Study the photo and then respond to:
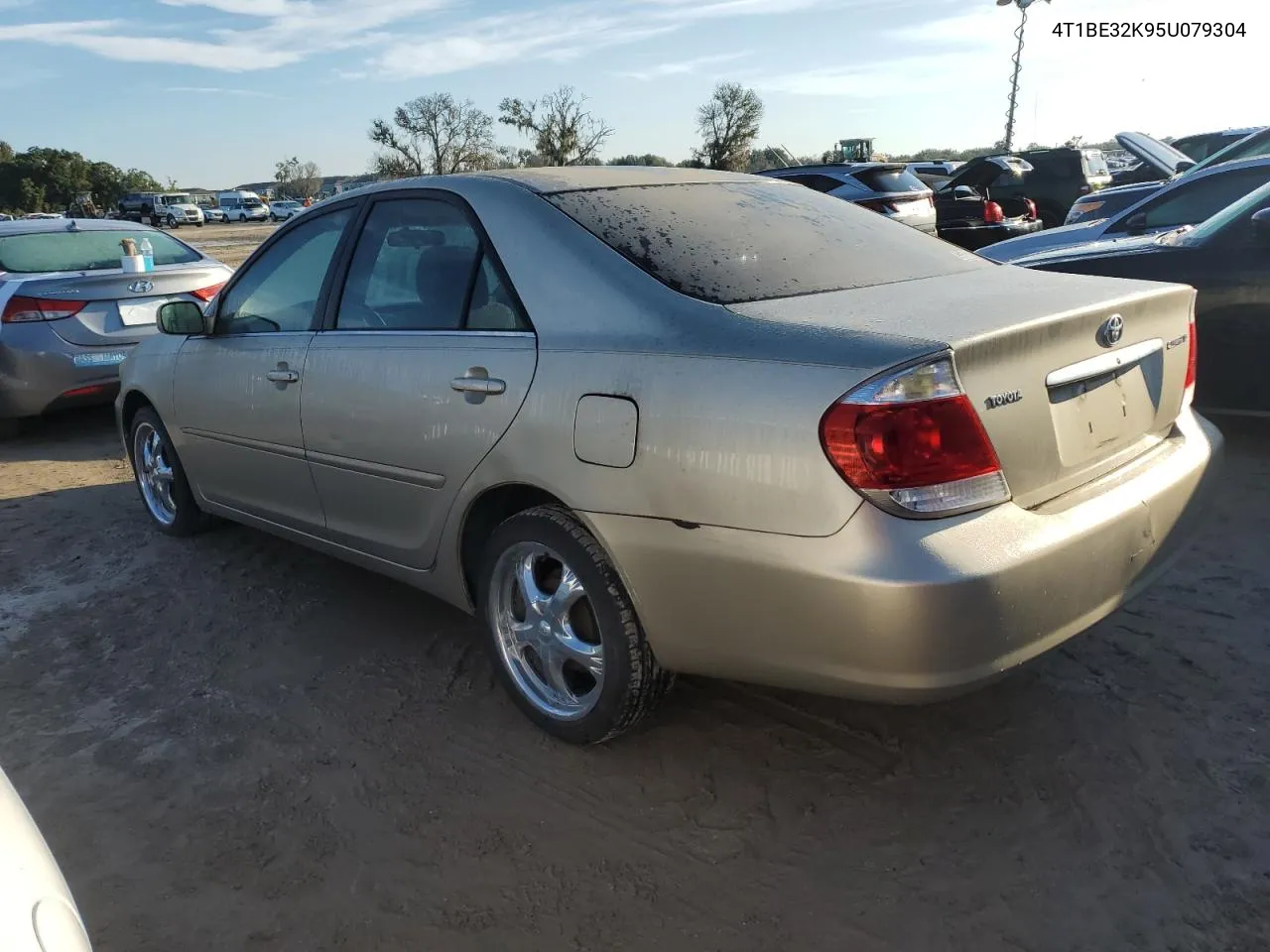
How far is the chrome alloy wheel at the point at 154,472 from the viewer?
497 cm

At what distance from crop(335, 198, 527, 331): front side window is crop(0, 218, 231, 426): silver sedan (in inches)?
145

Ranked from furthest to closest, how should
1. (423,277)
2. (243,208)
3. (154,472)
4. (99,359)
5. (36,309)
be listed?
1. (243,208)
2. (99,359)
3. (36,309)
4. (154,472)
5. (423,277)

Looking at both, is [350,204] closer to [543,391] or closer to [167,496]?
[543,391]

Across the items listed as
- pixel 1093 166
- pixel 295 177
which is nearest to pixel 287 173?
pixel 295 177

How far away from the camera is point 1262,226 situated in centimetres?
498

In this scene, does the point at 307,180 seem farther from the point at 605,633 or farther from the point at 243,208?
the point at 605,633

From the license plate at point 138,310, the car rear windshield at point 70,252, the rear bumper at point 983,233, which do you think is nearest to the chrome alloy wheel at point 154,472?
the license plate at point 138,310

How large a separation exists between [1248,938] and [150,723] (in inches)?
119

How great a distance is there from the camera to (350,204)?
369 centimetres

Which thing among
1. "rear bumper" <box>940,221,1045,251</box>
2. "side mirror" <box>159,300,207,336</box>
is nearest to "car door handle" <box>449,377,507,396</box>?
"side mirror" <box>159,300,207,336</box>

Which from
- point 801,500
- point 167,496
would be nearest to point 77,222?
point 167,496

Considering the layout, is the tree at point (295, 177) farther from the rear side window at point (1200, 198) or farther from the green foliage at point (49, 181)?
the rear side window at point (1200, 198)

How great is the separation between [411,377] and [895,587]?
169 centimetres

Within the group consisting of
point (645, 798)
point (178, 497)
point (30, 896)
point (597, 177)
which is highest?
point (597, 177)
